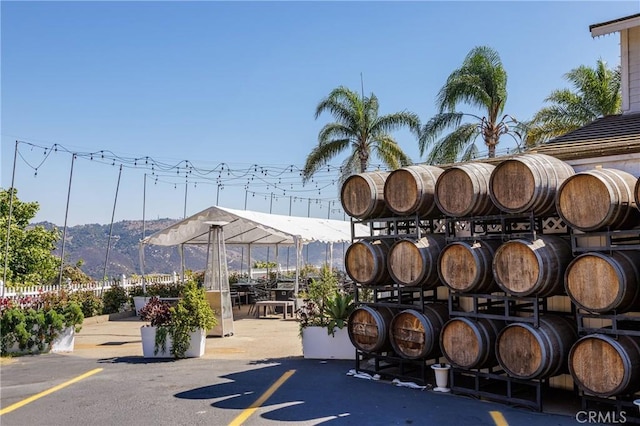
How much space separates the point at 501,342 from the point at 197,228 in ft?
42.0

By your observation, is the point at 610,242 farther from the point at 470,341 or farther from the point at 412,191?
the point at 412,191

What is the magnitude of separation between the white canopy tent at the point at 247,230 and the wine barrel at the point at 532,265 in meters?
8.27

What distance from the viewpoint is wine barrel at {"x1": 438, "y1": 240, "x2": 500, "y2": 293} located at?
7.26 meters

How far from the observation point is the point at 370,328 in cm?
858

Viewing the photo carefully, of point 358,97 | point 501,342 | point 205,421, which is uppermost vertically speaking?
point 358,97

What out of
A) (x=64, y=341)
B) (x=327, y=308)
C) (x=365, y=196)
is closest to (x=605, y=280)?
(x=365, y=196)

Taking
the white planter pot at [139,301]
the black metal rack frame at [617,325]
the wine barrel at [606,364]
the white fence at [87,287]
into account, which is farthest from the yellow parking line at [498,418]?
the white planter pot at [139,301]

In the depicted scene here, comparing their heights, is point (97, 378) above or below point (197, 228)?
below

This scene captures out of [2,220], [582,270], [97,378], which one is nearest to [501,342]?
[582,270]

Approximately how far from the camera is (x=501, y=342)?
6996mm

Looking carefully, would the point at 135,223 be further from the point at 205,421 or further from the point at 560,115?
the point at 205,421

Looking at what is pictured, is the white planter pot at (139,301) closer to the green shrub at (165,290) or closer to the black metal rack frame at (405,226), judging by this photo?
the green shrub at (165,290)

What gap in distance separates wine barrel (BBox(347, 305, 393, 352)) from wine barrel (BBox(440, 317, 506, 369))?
3.53 feet

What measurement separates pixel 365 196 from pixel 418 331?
2.18 metres
